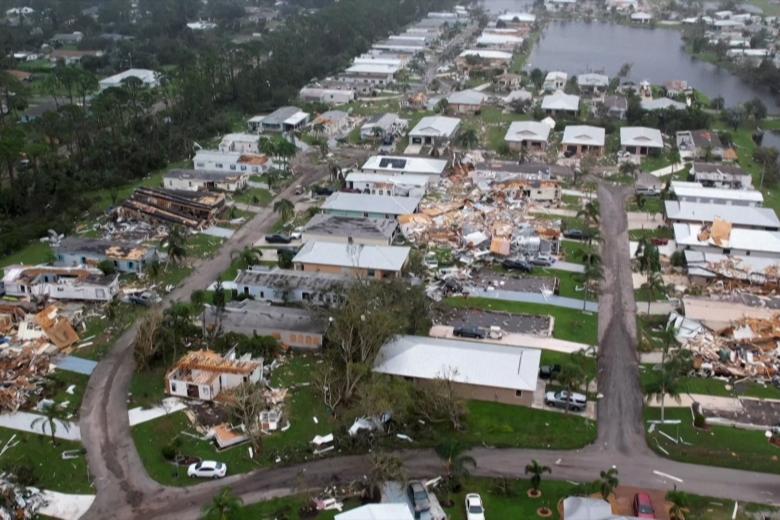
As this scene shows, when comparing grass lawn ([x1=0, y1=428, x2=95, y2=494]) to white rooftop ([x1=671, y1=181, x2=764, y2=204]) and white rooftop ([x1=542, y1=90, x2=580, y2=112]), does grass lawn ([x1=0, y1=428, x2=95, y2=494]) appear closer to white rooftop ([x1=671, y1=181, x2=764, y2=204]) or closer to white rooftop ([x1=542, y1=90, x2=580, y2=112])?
white rooftop ([x1=671, y1=181, x2=764, y2=204])

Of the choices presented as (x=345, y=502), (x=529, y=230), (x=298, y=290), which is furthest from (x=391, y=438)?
(x=529, y=230)

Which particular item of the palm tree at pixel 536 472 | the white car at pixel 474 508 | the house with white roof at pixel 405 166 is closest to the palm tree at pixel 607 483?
the palm tree at pixel 536 472

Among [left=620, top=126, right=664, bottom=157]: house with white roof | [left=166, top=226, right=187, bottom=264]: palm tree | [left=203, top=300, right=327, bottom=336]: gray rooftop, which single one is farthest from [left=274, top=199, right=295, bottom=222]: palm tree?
[left=620, top=126, right=664, bottom=157]: house with white roof

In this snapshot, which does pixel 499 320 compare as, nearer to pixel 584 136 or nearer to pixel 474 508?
A: pixel 474 508

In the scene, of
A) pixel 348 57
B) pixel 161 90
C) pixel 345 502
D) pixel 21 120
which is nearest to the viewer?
pixel 345 502

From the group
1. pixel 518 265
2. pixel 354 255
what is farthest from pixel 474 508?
pixel 518 265

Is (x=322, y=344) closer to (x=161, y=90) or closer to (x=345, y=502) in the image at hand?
(x=345, y=502)
